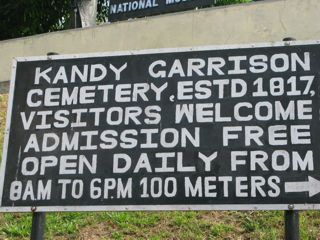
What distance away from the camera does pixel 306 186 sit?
10.8ft

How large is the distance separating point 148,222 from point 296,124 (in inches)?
104

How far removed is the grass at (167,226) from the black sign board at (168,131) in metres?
2.03

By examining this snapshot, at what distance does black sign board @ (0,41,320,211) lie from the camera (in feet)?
11.1

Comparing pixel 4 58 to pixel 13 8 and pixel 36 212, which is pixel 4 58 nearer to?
pixel 13 8

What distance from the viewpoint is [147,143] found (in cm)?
359

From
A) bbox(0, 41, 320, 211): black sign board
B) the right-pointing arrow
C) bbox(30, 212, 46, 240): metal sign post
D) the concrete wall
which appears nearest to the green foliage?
the concrete wall

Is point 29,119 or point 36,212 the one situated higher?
point 29,119

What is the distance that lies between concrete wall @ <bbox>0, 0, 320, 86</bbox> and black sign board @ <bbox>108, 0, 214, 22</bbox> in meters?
2.10

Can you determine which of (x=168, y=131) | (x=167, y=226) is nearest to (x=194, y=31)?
(x=167, y=226)

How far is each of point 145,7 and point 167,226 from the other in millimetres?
8493

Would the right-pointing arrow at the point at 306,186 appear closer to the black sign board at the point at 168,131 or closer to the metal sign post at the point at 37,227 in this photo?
the black sign board at the point at 168,131

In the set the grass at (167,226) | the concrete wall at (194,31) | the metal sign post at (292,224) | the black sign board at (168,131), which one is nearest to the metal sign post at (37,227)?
the black sign board at (168,131)

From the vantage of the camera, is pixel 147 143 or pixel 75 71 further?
pixel 75 71

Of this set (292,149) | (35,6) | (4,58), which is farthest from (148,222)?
(35,6)
